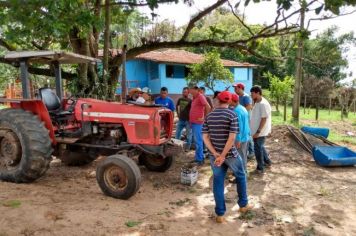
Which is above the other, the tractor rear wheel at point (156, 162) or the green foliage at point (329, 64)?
the green foliage at point (329, 64)

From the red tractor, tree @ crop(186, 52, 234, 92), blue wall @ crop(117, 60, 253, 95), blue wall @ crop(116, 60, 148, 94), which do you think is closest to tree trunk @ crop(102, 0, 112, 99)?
the red tractor

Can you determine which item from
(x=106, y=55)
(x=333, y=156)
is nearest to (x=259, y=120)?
(x=333, y=156)

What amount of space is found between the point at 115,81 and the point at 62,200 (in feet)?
18.4

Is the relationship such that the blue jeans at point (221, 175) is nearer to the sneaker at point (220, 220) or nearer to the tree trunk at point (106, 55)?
the sneaker at point (220, 220)

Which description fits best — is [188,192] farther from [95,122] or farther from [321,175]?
[321,175]

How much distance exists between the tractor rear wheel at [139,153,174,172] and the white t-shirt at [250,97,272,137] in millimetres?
1648

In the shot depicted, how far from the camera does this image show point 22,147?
233 inches

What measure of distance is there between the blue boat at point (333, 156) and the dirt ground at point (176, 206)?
0.86ft

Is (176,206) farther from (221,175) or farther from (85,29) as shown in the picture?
(85,29)

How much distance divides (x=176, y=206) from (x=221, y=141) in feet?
4.49

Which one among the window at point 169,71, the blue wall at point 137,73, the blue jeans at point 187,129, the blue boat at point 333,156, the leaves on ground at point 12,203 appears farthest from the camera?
the blue wall at point 137,73

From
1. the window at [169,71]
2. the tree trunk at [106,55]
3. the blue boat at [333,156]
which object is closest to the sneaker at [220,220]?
the blue boat at [333,156]

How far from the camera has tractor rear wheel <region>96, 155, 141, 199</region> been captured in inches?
211

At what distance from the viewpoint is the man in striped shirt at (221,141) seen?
176 inches
